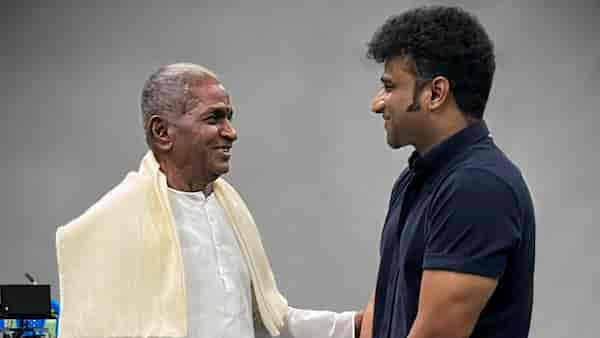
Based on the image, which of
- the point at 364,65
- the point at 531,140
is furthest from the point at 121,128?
the point at 531,140

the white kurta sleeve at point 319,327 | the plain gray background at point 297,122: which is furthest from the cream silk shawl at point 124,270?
the plain gray background at point 297,122

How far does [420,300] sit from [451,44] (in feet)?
1.62

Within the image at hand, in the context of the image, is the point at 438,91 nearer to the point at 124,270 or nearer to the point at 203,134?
the point at 203,134

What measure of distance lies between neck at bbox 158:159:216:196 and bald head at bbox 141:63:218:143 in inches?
4.7

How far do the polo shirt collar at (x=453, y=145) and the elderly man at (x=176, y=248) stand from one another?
721 mm

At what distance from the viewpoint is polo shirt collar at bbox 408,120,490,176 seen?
183 centimetres

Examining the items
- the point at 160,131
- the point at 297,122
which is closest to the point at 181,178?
the point at 160,131

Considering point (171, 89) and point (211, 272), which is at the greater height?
point (171, 89)

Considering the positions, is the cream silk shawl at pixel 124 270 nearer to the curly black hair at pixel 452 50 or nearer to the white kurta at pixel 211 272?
the white kurta at pixel 211 272

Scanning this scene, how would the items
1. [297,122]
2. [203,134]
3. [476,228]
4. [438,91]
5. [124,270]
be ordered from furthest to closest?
[297,122], [203,134], [124,270], [438,91], [476,228]

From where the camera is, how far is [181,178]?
2.47 metres

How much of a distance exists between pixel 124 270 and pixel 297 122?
8.66 ft

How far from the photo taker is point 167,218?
2.38m

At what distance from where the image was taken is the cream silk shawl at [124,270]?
2.29m
